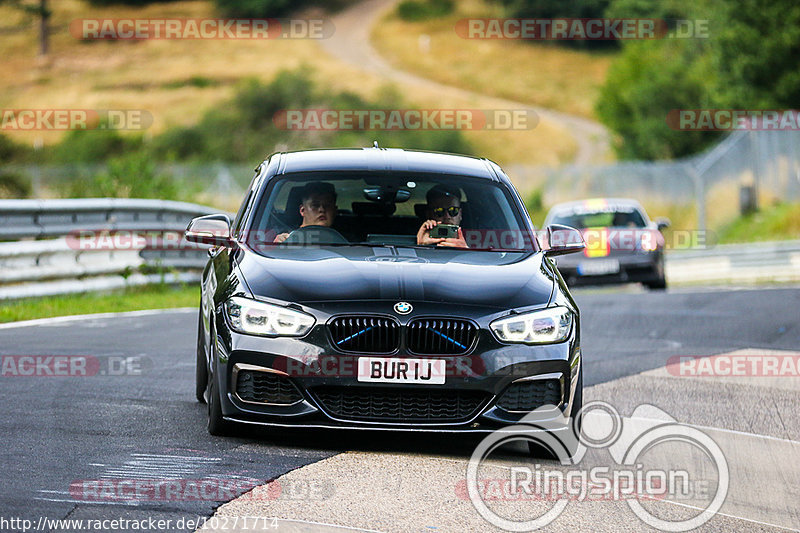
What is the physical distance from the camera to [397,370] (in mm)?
6645

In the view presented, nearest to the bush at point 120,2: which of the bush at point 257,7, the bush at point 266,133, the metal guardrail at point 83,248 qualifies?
the bush at point 257,7

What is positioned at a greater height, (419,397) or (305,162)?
(305,162)

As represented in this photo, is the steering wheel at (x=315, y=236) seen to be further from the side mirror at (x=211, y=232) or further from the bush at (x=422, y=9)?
the bush at (x=422, y=9)

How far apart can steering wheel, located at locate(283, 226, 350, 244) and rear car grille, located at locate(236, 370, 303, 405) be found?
1282 mm

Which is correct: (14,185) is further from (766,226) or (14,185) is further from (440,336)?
(440,336)

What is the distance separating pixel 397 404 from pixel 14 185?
31.4 metres

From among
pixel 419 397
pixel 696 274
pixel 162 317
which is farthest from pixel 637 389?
pixel 696 274

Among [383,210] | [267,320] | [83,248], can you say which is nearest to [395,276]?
[267,320]

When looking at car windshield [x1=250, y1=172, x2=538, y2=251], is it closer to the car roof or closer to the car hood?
the car roof

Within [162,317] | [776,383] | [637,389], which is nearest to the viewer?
[637,389]

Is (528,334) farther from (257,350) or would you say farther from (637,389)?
(637,389)

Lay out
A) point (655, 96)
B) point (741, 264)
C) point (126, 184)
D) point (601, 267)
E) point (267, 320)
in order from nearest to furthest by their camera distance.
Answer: point (267, 320) → point (601, 267) → point (126, 184) → point (741, 264) → point (655, 96)

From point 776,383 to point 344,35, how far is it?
11322cm

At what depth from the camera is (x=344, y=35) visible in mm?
121500
